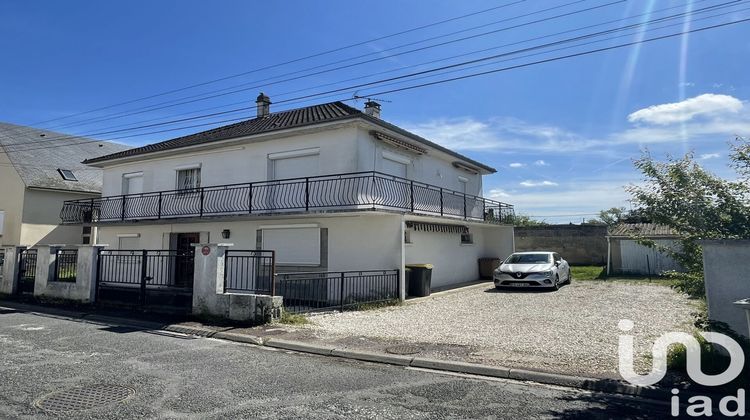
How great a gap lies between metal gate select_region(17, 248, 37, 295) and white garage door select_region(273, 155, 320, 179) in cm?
803

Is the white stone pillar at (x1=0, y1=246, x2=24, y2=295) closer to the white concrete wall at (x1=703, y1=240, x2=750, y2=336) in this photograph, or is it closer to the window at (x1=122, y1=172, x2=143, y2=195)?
the window at (x1=122, y1=172, x2=143, y2=195)

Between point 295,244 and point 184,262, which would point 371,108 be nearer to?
point 295,244

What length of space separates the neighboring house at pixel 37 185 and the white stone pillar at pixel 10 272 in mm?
10624

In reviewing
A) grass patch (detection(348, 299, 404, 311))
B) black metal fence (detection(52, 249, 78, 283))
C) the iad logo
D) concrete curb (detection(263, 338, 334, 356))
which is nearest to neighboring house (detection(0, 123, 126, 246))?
black metal fence (detection(52, 249, 78, 283))

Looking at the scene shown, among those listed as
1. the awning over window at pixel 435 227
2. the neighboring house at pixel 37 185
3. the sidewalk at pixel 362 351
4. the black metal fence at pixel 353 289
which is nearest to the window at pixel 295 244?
the black metal fence at pixel 353 289

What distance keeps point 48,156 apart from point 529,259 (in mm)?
27745

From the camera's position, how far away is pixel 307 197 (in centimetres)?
1354

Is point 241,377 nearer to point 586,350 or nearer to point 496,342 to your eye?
point 496,342

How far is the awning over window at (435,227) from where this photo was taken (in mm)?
15273

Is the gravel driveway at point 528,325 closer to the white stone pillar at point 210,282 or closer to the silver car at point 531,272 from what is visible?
the silver car at point 531,272

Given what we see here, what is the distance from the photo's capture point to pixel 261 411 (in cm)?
426

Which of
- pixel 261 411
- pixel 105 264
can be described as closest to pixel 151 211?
pixel 105 264

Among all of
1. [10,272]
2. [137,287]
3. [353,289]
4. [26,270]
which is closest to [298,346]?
[353,289]

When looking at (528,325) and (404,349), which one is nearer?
(404,349)
